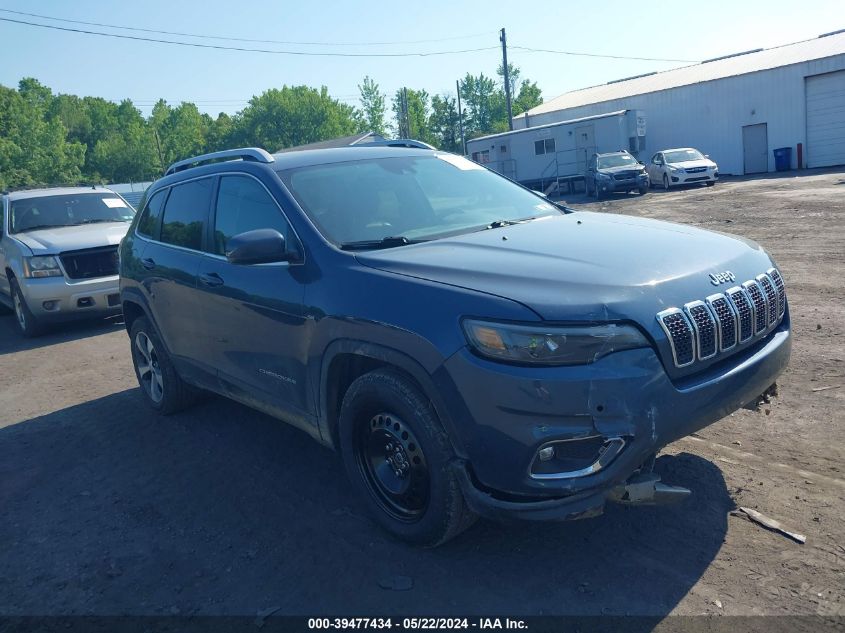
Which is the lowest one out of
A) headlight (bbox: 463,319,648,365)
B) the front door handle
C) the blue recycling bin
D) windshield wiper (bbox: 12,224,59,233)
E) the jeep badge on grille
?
the blue recycling bin

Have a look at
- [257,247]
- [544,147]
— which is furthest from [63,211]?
[544,147]

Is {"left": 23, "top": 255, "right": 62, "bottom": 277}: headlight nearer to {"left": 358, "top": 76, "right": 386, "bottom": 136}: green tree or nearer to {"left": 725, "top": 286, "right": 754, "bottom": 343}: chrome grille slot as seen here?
{"left": 725, "top": 286, "right": 754, "bottom": 343}: chrome grille slot

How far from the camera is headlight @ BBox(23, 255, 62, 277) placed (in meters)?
9.81

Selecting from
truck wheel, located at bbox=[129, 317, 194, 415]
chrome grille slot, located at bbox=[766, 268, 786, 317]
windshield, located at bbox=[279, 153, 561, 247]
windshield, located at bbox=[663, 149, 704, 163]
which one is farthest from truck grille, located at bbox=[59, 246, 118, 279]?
windshield, located at bbox=[663, 149, 704, 163]

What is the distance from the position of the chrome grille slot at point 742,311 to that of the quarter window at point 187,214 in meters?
3.33

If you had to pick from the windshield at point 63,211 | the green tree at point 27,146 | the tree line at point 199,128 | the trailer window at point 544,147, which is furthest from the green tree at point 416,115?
the windshield at point 63,211

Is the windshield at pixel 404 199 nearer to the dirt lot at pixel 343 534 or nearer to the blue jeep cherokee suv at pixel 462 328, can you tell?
the blue jeep cherokee suv at pixel 462 328

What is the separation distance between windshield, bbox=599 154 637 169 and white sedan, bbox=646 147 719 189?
1233 mm

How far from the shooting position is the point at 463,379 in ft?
9.59

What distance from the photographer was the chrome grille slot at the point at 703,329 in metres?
3.00

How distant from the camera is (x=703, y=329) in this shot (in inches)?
119

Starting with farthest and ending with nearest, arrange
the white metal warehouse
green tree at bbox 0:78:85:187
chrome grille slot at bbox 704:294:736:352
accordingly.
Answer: green tree at bbox 0:78:85:187
the white metal warehouse
chrome grille slot at bbox 704:294:736:352

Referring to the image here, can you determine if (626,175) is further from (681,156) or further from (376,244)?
(376,244)

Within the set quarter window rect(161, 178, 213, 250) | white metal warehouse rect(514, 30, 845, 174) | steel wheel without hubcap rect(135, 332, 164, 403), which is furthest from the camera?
white metal warehouse rect(514, 30, 845, 174)
